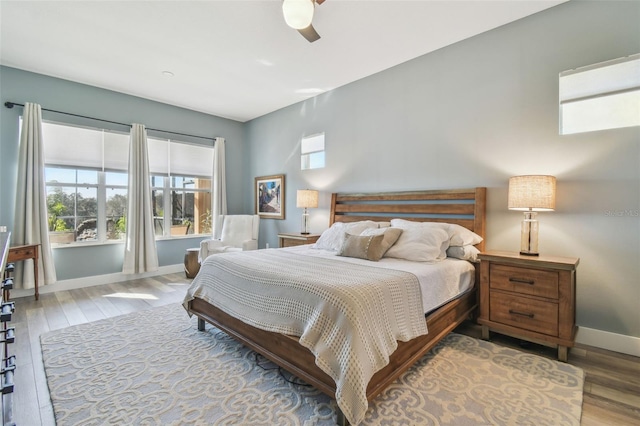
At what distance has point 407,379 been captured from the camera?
2076 millimetres

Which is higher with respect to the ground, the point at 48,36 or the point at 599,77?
the point at 48,36

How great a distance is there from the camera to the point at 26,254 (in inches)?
144

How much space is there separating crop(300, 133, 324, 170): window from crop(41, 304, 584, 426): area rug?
314cm

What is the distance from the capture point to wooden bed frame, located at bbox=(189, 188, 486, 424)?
1857 mm

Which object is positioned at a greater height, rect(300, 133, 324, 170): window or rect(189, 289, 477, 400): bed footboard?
rect(300, 133, 324, 170): window

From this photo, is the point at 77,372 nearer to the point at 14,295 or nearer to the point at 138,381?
the point at 138,381

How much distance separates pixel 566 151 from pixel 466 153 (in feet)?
2.80

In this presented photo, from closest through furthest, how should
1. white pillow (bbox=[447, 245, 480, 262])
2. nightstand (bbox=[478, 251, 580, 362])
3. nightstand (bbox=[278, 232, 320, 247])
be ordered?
nightstand (bbox=[478, 251, 580, 362]) < white pillow (bbox=[447, 245, 480, 262]) < nightstand (bbox=[278, 232, 320, 247])

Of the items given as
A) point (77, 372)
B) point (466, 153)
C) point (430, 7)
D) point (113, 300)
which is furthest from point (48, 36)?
point (466, 153)

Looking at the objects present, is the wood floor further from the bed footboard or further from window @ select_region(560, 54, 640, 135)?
window @ select_region(560, 54, 640, 135)

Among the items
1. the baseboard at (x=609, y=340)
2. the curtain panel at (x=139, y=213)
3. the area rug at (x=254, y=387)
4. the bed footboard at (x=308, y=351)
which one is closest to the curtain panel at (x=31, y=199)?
the curtain panel at (x=139, y=213)

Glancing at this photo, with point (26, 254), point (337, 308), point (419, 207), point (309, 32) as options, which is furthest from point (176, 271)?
point (309, 32)

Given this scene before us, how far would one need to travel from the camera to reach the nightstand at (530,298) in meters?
2.30

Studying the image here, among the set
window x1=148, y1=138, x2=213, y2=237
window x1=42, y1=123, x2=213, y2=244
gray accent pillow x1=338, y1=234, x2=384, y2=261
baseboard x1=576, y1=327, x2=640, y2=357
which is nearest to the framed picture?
window x1=148, y1=138, x2=213, y2=237
